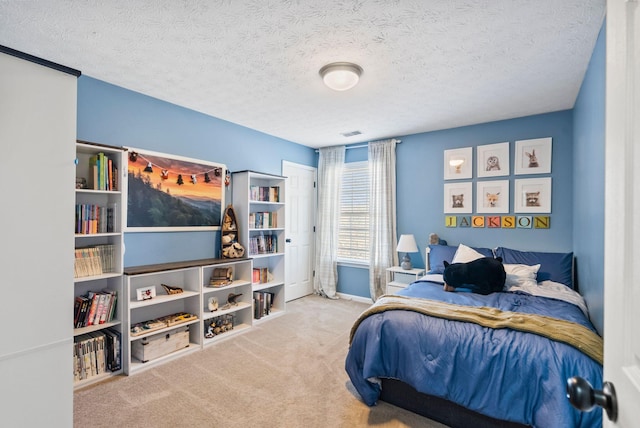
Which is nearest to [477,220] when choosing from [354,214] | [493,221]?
[493,221]

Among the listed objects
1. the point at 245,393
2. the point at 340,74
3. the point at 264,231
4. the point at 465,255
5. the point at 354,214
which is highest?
the point at 340,74

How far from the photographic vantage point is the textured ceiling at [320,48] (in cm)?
184

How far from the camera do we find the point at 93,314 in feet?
8.50

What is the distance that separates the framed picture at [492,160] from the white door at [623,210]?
3.45m

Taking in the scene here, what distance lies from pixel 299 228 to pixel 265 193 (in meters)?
1.05

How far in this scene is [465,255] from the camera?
11.7 feet

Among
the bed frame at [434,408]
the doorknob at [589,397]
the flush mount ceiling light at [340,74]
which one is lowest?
the bed frame at [434,408]

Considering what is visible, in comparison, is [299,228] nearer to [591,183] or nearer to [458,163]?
[458,163]

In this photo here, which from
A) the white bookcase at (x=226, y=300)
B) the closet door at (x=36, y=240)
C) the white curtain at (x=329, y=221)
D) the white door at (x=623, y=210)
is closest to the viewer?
the white door at (x=623, y=210)

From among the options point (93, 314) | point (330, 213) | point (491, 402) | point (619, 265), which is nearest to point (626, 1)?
point (619, 265)

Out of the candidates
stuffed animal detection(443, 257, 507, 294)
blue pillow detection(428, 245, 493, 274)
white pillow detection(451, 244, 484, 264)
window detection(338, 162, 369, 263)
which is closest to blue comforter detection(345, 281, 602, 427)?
stuffed animal detection(443, 257, 507, 294)

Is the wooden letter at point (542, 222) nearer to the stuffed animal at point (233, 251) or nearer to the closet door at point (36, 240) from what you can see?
the stuffed animal at point (233, 251)

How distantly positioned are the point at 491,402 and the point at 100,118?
3.73 metres

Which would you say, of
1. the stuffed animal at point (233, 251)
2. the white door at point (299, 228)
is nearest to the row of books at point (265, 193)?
the white door at point (299, 228)
